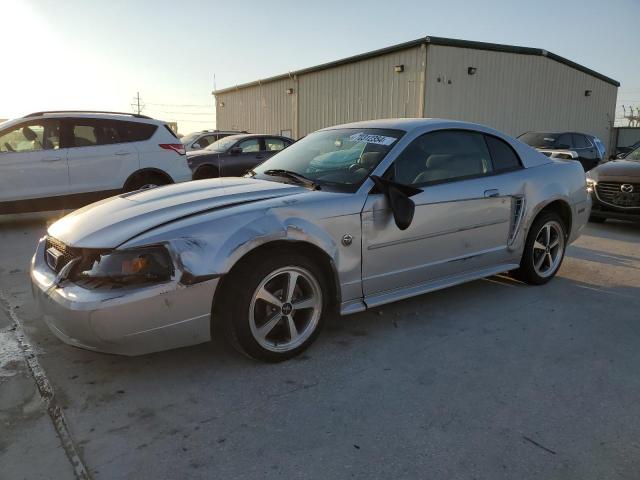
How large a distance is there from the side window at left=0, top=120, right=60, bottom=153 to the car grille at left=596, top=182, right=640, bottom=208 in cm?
822

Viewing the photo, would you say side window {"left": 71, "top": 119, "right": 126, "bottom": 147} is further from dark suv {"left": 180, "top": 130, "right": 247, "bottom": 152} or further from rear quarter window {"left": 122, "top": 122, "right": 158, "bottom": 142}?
dark suv {"left": 180, "top": 130, "right": 247, "bottom": 152}

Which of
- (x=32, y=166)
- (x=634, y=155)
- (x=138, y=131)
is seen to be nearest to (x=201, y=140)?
(x=138, y=131)

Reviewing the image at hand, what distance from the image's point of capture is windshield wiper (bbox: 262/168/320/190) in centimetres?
350

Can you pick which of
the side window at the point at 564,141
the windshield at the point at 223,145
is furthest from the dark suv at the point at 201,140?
the side window at the point at 564,141

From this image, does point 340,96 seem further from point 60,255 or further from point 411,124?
point 60,255

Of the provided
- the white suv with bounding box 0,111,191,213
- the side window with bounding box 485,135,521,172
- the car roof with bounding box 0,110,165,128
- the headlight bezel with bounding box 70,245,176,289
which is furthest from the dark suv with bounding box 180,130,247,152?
the headlight bezel with bounding box 70,245,176,289

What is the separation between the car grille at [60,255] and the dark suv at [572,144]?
1360cm

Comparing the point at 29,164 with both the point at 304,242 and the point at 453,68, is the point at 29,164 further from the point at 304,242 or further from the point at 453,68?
the point at 453,68

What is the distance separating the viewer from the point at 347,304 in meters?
3.31

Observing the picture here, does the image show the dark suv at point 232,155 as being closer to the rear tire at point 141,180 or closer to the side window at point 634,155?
the rear tire at point 141,180

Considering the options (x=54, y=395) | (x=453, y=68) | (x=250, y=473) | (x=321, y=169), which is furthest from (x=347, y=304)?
(x=453, y=68)

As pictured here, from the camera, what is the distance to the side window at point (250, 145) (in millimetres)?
11992

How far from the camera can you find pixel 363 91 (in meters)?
19.6

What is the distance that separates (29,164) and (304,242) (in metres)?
5.89
